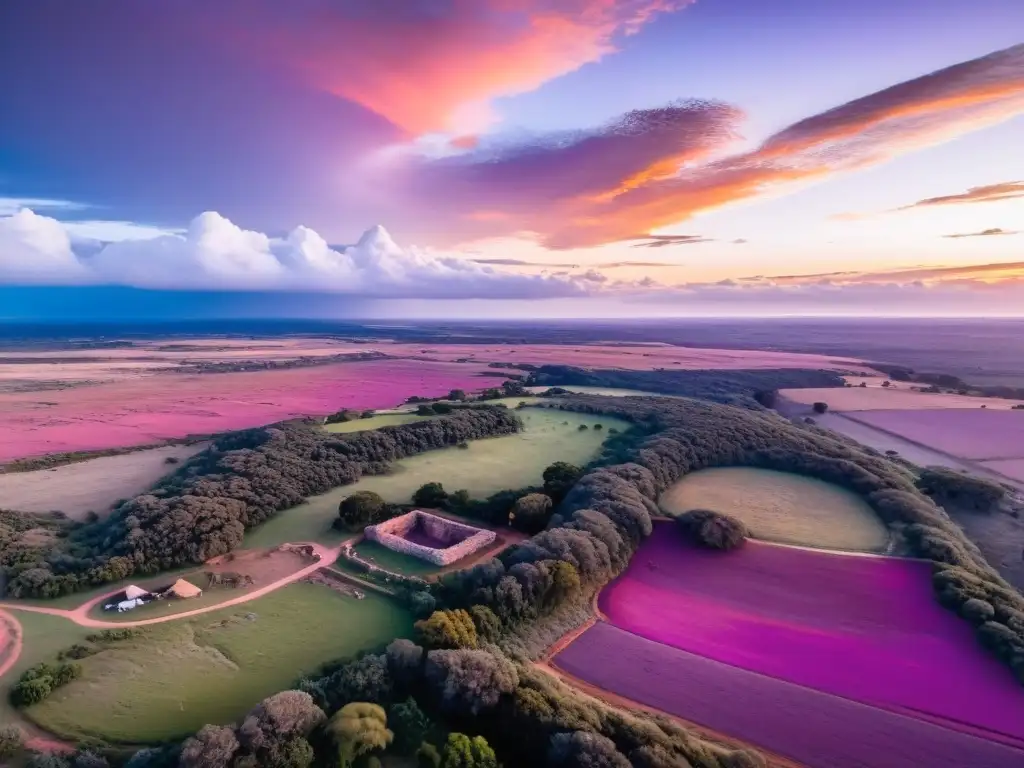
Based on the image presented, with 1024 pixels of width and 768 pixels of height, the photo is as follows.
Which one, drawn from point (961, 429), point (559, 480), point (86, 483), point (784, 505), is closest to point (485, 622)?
point (559, 480)

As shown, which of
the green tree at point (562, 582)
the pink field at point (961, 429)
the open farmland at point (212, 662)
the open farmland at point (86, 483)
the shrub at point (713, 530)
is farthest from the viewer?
the pink field at point (961, 429)

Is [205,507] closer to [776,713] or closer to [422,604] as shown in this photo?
[422,604]

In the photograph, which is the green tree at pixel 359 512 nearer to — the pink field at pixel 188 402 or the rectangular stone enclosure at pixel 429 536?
the rectangular stone enclosure at pixel 429 536

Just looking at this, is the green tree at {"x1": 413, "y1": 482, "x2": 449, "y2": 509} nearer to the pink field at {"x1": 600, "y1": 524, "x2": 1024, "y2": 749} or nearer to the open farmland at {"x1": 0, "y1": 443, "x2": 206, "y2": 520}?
the pink field at {"x1": 600, "y1": 524, "x2": 1024, "y2": 749}

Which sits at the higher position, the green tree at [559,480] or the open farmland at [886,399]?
the green tree at [559,480]

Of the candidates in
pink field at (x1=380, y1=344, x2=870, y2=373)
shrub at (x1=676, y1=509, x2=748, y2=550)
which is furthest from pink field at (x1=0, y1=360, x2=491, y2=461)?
shrub at (x1=676, y1=509, x2=748, y2=550)

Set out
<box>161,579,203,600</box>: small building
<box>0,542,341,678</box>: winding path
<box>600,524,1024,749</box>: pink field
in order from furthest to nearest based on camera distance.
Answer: <box>161,579,203,600</box>: small building < <box>0,542,341,678</box>: winding path < <box>600,524,1024,749</box>: pink field

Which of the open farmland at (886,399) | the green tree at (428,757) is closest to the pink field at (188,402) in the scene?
the open farmland at (886,399)
